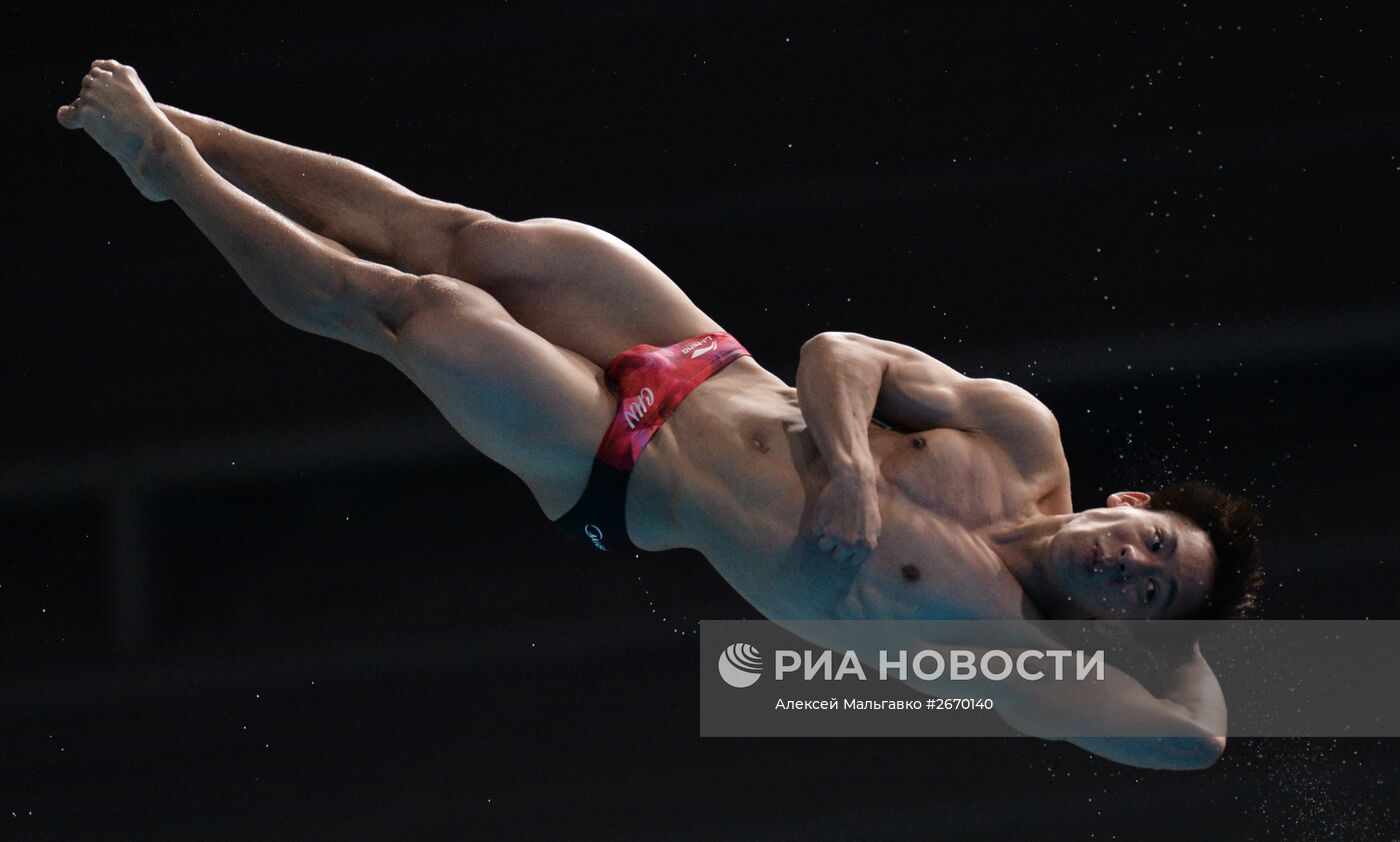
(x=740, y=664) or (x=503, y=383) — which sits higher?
(x=503, y=383)

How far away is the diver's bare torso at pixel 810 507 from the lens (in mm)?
2812

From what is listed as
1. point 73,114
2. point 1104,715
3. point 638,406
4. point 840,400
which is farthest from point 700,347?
point 73,114

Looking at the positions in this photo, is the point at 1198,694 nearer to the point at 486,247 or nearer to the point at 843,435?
the point at 843,435

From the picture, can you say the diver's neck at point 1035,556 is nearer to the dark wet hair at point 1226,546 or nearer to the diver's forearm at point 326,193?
the dark wet hair at point 1226,546

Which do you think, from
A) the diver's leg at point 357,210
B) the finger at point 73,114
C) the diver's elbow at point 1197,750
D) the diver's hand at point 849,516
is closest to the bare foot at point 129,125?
the finger at point 73,114

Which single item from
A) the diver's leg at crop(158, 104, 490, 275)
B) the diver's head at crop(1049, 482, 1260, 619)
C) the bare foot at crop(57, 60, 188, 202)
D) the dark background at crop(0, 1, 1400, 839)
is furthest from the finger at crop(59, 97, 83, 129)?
the diver's head at crop(1049, 482, 1260, 619)

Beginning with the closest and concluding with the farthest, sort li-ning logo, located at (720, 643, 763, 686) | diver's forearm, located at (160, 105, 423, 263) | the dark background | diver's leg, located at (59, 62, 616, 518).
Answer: diver's leg, located at (59, 62, 616, 518) → diver's forearm, located at (160, 105, 423, 263) → li-ning logo, located at (720, 643, 763, 686) → the dark background

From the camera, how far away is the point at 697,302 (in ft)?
14.9

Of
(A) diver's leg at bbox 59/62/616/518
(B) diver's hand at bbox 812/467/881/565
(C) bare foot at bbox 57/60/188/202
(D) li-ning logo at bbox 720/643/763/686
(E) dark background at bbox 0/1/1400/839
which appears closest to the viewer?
(B) diver's hand at bbox 812/467/881/565

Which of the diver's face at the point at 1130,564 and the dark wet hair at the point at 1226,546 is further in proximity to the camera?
the dark wet hair at the point at 1226,546

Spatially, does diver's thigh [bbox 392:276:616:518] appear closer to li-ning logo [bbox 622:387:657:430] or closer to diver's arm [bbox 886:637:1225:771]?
li-ning logo [bbox 622:387:657:430]

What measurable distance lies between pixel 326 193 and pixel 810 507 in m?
1.15

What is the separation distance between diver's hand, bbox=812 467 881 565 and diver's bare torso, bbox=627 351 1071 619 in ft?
0.23

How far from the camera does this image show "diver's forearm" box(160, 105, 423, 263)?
10.2ft
